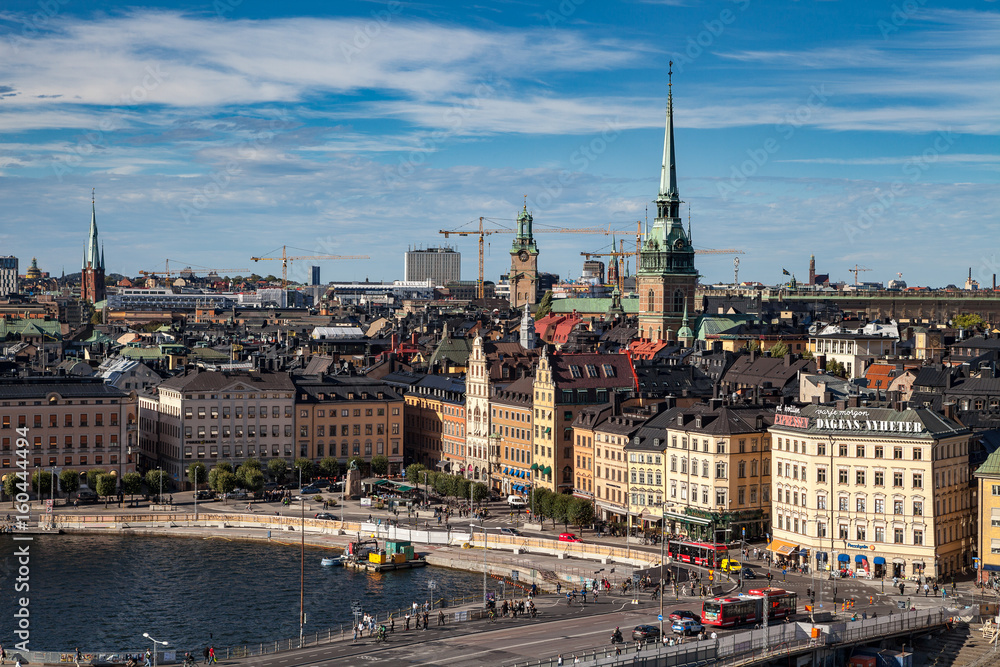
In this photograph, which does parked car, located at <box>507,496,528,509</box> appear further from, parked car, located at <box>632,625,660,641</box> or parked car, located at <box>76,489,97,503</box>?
parked car, located at <box>632,625,660,641</box>

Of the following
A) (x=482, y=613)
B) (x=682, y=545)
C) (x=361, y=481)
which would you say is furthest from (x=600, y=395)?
(x=482, y=613)

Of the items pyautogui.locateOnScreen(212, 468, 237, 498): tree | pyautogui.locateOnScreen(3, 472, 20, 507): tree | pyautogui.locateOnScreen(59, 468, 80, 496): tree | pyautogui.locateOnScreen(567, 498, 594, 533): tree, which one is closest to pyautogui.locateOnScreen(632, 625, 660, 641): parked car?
pyautogui.locateOnScreen(567, 498, 594, 533): tree

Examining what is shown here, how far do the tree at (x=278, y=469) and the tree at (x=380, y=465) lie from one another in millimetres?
10351

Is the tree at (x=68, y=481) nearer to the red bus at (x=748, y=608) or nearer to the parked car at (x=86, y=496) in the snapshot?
the parked car at (x=86, y=496)

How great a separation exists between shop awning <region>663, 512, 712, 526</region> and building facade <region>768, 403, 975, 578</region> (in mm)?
8533

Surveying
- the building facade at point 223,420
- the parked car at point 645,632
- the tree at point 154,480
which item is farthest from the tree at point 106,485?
the parked car at point 645,632

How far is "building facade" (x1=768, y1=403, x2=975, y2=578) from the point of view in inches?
4154

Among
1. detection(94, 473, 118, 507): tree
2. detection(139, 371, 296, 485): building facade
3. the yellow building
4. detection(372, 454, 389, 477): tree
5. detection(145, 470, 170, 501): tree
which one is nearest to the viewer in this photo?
the yellow building

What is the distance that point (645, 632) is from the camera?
280ft

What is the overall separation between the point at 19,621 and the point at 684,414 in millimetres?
54946

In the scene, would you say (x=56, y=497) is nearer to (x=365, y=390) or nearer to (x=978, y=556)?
(x=365, y=390)

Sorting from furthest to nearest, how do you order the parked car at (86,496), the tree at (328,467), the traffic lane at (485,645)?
the tree at (328,467) → the parked car at (86,496) → the traffic lane at (485,645)

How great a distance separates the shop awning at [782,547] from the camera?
11094 cm

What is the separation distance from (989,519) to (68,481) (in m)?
89.4
